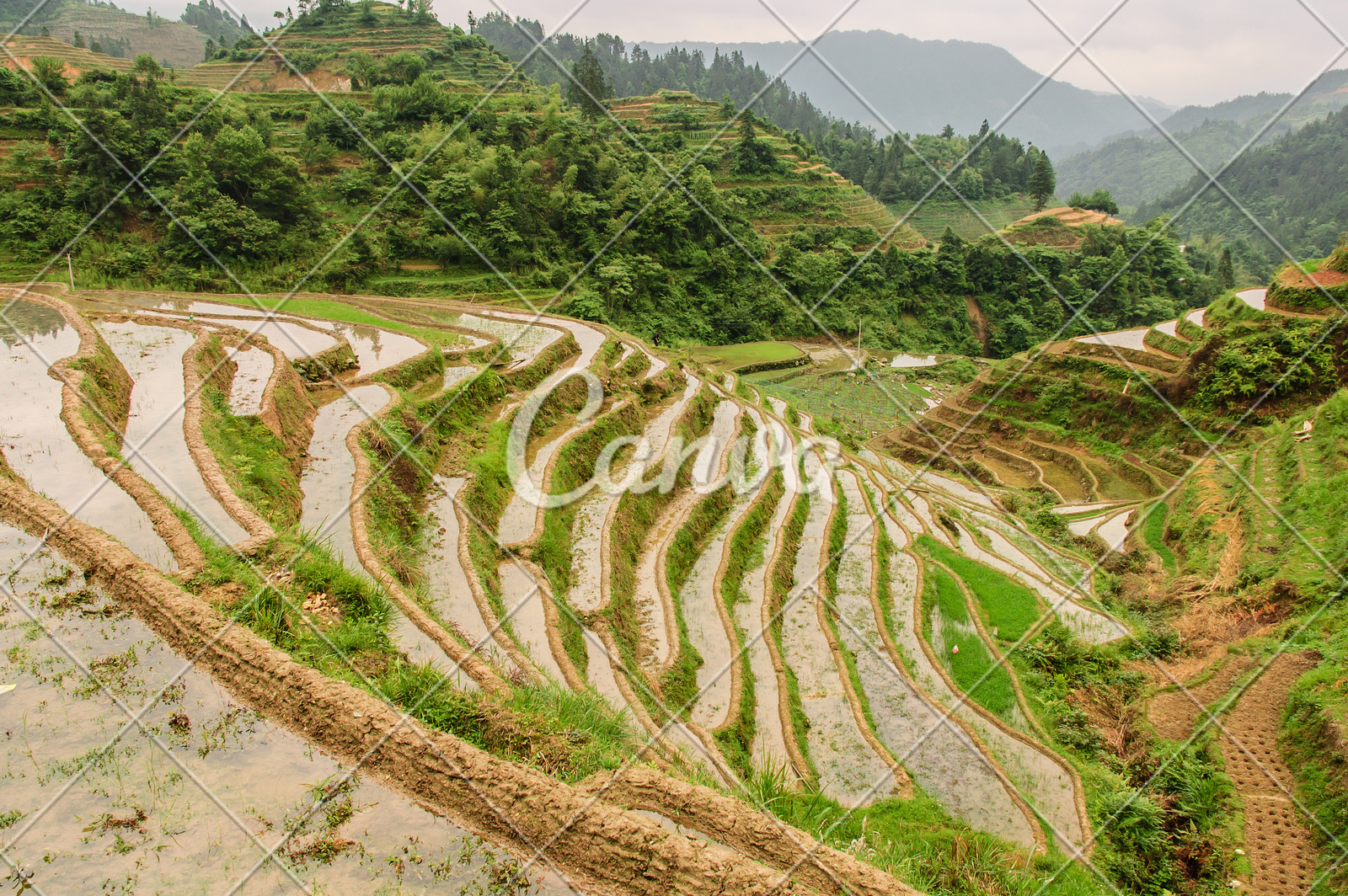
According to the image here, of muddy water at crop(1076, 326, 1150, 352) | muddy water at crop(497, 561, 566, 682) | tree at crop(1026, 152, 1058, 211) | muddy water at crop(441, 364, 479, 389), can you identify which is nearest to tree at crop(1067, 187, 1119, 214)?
tree at crop(1026, 152, 1058, 211)

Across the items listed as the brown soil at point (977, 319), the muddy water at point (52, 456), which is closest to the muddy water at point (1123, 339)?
the brown soil at point (977, 319)

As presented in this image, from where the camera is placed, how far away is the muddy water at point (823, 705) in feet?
25.4

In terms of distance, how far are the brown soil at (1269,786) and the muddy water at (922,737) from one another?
2213mm

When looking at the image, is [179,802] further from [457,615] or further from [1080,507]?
[1080,507]

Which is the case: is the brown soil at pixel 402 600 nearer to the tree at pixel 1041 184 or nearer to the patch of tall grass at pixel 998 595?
the patch of tall grass at pixel 998 595

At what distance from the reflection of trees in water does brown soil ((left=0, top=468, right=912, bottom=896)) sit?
29.9 feet

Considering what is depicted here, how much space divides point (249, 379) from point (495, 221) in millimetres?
20889

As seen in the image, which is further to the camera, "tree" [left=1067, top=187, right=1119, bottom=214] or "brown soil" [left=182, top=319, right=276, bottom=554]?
"tree" [left=1067, top=187, right=1119, bottom=214]

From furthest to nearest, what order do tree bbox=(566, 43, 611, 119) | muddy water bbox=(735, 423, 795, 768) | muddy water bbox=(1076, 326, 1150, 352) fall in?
tree bbox=(566, 43, 611, 119) < muddy water bbox=(1076, 326, 1150, 352) < muddy water bbox=(735, 423, 795, 768)

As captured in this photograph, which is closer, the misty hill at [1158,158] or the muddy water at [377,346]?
the muddy water at [377,346]

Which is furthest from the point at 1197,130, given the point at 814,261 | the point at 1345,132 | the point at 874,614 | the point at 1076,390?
the point at 874,614

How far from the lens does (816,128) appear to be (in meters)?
92.6

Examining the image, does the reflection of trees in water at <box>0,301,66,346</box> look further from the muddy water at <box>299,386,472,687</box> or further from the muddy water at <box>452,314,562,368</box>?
the muddy water at <box>452,314,562,368</box>

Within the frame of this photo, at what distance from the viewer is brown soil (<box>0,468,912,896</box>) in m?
3.65
